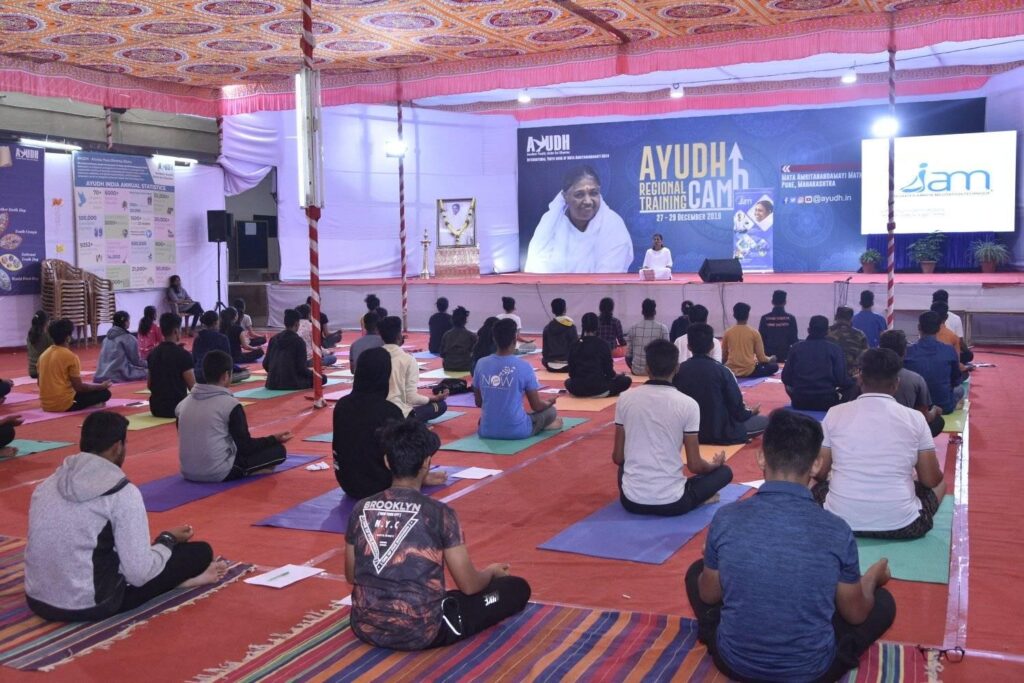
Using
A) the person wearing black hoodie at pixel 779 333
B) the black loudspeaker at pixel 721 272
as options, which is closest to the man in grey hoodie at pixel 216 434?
the person wearing black hoodie at pixel 779 333

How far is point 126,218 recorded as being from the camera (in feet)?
45.8

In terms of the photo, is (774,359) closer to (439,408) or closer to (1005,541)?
(439,408)

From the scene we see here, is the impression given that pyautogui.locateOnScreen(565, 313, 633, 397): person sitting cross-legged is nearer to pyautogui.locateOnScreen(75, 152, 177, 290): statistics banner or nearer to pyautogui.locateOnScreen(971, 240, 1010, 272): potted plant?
pyautogui.locateOnScreen(75, 152, 177, 290): statistics banner

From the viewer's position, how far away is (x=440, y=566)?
300 cm

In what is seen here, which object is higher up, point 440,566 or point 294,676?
point 440,566

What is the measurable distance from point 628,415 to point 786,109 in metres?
13.1

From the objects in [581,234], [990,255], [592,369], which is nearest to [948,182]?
[990,255]

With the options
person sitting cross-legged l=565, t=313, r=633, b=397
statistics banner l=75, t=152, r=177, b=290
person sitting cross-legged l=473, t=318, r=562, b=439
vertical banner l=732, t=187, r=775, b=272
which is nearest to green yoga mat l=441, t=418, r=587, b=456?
person sitting cross-legged l=473, t=318, r=562, b=439

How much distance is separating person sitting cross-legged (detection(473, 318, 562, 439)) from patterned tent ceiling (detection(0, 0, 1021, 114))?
138 inches

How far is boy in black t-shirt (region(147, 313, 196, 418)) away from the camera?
24.4 feet

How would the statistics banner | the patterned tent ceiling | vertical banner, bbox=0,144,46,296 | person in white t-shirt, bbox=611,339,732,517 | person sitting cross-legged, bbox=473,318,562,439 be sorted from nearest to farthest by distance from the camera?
person in white t-shirt, bbox=611,339,732,517, person sitting cross-legged, bbox=473,318,562,439, the patterned tent ceiling, vertical banner, bbox=0,144,46,296, the statistics banner

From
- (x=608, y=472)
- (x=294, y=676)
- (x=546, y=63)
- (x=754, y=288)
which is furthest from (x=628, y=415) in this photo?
(x=754, y=288)

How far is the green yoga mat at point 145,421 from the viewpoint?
749cm

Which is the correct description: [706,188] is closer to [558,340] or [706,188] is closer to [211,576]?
[558,340]
